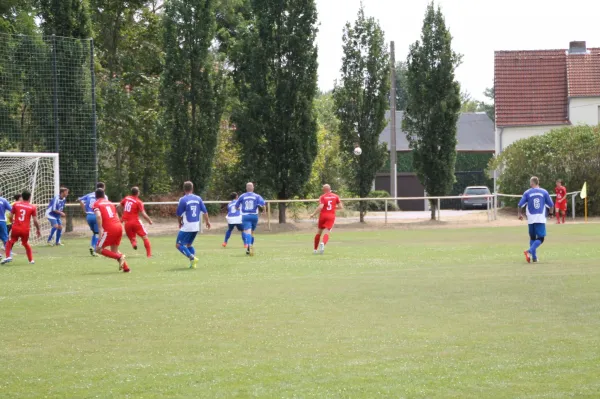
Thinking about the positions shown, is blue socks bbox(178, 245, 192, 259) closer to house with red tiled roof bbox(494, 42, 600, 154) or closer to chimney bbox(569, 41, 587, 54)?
house with red tiled roof bbox(494, 42, 600, 154)

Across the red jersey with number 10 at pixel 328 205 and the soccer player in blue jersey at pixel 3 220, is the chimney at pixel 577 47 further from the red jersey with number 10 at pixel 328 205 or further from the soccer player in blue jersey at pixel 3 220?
the soccer player in blue jersey at pixel 3 220

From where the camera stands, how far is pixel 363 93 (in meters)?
41.6

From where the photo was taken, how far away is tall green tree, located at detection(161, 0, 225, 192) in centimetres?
3844

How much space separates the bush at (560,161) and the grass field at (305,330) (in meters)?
25.2

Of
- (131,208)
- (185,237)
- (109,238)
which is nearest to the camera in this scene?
(109,238)

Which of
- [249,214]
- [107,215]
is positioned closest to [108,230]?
[107,215]

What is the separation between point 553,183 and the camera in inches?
1751

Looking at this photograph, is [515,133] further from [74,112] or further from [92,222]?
[92,222]

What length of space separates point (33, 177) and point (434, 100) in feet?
65.8

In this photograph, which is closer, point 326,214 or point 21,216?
point 21,216

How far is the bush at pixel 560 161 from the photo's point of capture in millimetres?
43750

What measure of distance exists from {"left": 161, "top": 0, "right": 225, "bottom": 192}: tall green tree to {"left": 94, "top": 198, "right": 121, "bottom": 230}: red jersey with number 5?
19.6 meters

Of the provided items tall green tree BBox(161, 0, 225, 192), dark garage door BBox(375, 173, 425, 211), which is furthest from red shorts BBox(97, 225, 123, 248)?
dark garage door BBox(375, 173, 425, 211)

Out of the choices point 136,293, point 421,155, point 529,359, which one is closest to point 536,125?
point 421,155
